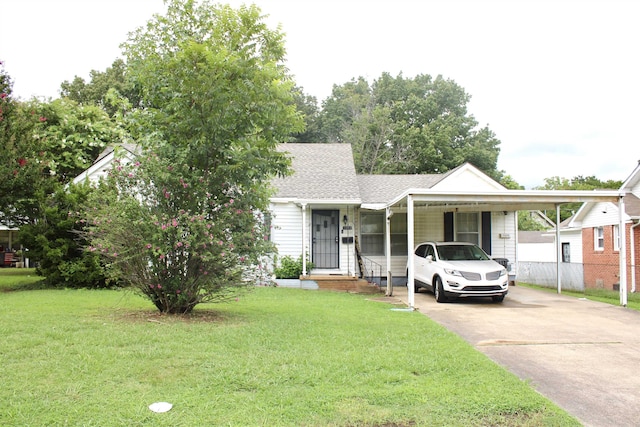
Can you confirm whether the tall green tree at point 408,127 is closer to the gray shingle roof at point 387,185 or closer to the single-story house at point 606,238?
the single-story house at point 606,238

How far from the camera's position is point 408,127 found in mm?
37719

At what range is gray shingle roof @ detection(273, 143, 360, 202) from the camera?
1614 cm

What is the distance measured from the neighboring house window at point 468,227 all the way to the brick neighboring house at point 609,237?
16.9 ft

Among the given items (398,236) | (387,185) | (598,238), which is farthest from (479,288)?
(598,238)

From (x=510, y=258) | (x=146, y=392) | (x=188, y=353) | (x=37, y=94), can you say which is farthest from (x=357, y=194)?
(x=37, y=94)

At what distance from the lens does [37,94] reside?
22.4m

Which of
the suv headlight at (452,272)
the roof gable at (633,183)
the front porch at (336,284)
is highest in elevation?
the roof gable at (633,183)

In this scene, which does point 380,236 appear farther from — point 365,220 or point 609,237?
point 609,237

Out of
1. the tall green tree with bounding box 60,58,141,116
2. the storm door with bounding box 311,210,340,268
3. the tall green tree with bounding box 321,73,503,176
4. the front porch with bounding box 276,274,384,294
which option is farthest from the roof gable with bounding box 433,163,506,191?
the tall green tree with bounding box 60,58,141,116

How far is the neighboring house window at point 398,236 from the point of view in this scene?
17266mm

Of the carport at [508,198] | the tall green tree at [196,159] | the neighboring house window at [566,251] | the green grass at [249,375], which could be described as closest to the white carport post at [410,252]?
the carport at [508,198]

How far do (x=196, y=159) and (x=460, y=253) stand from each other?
7.82 m

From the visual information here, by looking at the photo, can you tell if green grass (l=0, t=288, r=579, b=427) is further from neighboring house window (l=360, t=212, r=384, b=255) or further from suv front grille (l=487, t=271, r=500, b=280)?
neighboring house window (l=360, t=212, r=384, b=255)

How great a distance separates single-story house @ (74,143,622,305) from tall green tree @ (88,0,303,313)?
6982 mm
